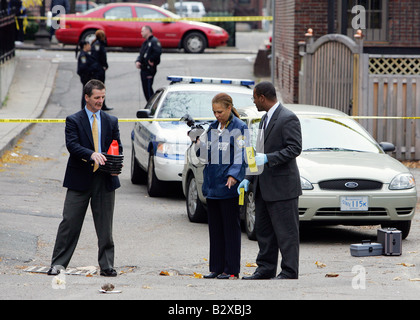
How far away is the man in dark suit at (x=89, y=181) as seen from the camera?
8.55 meters

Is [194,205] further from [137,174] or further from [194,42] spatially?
[194,42]

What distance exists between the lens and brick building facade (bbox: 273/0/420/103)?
21.9 metres

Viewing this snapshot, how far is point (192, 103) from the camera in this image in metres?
14.5

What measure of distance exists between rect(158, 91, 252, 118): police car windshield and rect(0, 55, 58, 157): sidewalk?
3640 mm

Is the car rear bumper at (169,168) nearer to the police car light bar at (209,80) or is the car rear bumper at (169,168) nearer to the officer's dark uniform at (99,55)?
the police car light bar at (209,80)

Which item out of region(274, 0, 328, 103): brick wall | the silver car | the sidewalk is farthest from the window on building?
the silver car

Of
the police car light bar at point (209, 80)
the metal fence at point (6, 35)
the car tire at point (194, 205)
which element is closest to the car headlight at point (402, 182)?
the car tire at point (194, 205)

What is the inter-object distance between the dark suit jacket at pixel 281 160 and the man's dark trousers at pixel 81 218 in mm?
1467

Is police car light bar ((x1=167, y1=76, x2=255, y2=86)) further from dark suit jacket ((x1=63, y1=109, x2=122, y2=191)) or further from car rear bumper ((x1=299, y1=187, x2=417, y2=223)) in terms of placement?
dark suit jacket ((x1=63, y1=109, x2=122, y2=191))

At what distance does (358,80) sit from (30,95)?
9747 millimetres

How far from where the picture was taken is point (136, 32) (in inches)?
1223

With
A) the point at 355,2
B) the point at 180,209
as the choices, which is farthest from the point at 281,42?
the point at 180,209

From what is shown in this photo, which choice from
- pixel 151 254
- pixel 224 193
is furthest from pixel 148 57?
pixel 224 193
